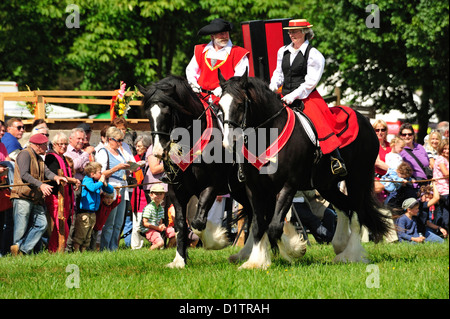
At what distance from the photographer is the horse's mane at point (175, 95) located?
8828 mm

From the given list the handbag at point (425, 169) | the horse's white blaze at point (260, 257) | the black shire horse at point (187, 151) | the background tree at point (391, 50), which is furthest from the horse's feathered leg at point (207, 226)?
the background tree at point (391, 50)

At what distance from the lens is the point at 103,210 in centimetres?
1244

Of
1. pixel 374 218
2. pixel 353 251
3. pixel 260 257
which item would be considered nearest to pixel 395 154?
pixel 374 218

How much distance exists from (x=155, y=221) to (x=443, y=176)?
213 inches

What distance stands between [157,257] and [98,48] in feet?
54.1

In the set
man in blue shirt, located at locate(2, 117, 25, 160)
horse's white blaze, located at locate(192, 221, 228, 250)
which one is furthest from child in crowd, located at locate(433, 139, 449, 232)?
man in blue shirt, located at locate(2, 117, 25, 160)

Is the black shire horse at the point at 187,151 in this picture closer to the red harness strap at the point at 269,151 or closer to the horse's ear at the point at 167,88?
the horse's ear at the point at 167,88

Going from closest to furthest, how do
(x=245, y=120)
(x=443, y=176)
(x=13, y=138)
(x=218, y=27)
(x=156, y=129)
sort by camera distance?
1. (x=245, y=120)
2. (x=156, y=129)
3. (x=218, y=27)
4. (x=13, y=138)
5. (x=443, y=176)

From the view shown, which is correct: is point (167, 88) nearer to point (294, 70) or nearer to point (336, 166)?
point (294, 70)

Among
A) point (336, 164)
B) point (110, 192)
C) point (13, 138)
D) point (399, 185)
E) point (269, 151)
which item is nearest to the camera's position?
point (269, 151)

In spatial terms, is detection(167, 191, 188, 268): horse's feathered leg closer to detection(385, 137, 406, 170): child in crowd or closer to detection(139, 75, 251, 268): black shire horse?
detection(139, 75, 251, 268): black shire horse

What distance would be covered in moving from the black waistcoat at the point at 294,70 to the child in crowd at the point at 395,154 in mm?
5278
